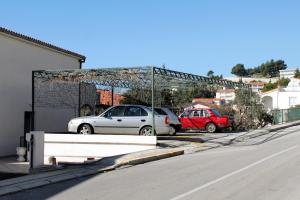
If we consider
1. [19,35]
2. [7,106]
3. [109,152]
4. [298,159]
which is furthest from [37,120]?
[298,159]

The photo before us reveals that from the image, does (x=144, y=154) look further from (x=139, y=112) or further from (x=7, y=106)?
(x=7, y=106)

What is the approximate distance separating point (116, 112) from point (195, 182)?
12482mm

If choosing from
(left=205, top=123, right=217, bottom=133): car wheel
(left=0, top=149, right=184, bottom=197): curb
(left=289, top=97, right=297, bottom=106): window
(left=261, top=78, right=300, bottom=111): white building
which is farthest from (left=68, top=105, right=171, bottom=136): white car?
(left=289, top=97, right=297, bottom=106): window

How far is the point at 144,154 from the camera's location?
17.6 metres

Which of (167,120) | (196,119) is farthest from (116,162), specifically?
(196,119)

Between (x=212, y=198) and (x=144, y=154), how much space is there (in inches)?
324

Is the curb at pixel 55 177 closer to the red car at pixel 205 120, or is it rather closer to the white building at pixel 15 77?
the white building at pixel 15 77

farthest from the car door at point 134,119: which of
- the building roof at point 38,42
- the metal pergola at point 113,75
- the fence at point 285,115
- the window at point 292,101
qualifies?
the window at point 292,101

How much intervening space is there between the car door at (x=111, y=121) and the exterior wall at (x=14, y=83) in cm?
396

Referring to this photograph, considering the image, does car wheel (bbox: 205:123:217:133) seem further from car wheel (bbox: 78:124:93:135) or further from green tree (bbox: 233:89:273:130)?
car wheel (bbox: 78:124:93:135)

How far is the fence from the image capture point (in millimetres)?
38809

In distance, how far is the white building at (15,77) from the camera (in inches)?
926

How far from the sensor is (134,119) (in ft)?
75.9

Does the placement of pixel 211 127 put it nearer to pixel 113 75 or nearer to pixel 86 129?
pixel 113 75
